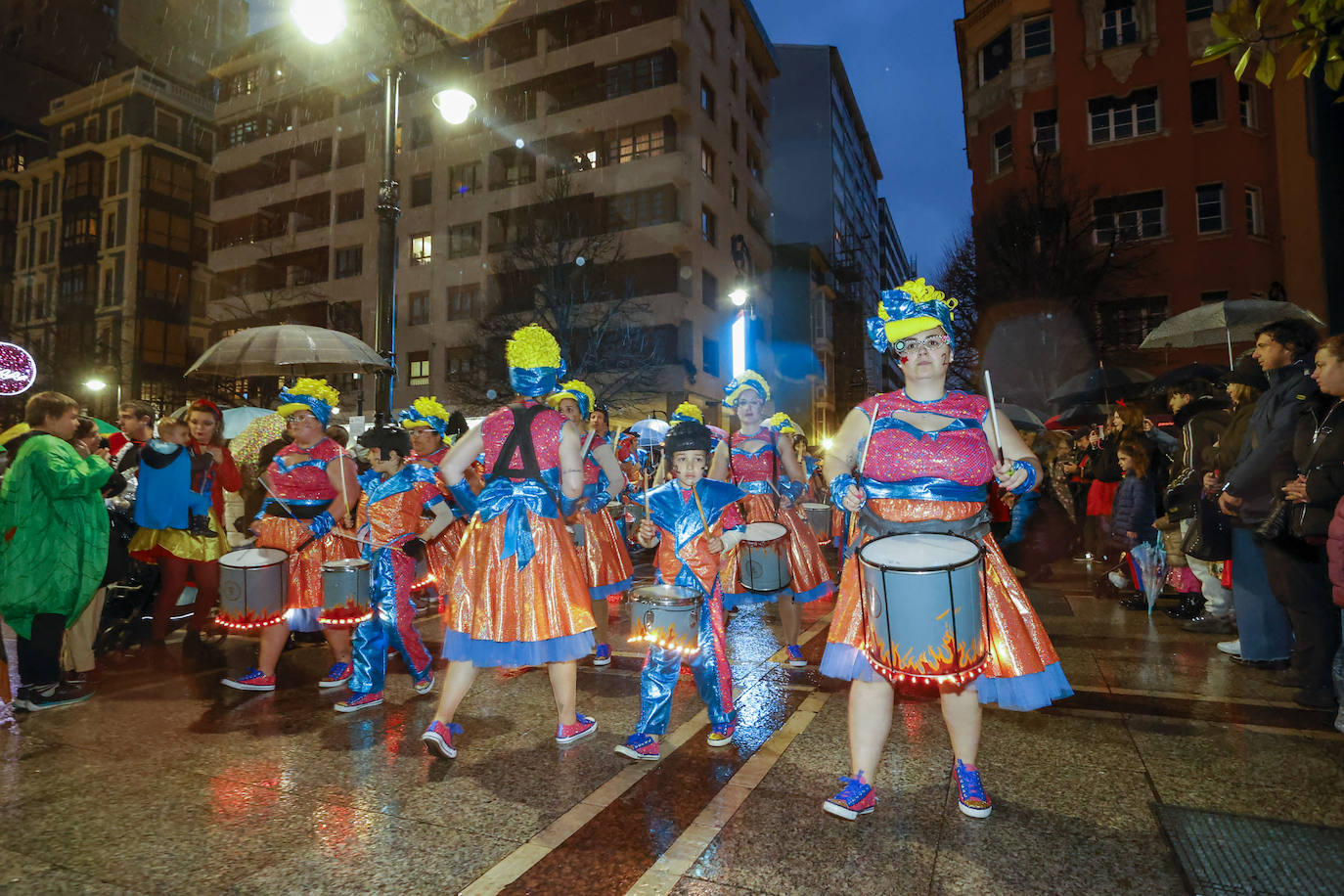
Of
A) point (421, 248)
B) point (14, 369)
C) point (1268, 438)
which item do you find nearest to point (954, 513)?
point (1268, 438)

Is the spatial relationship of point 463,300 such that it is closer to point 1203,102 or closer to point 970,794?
point 1203,102

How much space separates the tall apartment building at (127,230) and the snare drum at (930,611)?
156ft

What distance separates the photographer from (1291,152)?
1124cm

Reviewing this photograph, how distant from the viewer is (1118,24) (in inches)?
1001

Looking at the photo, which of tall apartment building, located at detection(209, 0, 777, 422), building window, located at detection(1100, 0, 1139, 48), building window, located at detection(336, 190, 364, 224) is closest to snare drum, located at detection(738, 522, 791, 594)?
tall apartment building, located at detection(209, 0, 777, 422)

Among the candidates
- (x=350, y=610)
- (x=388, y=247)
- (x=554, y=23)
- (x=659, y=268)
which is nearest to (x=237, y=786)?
(x=350, y=610)

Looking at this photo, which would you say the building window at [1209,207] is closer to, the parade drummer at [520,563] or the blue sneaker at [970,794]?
the blue sneaker at [970,794]

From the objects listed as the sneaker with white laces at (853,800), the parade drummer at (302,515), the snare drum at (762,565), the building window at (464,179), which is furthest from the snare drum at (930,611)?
the building window at (464,179)

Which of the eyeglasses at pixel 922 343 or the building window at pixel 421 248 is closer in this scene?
the eyeglasses at pixel 922 343

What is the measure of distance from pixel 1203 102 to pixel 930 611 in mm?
29532

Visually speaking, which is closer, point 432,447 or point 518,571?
point 518,571

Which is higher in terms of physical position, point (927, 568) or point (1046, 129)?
point (1046, 129)

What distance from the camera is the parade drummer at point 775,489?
5.71 m

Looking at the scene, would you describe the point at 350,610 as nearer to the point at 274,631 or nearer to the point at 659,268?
the point at 274,631
